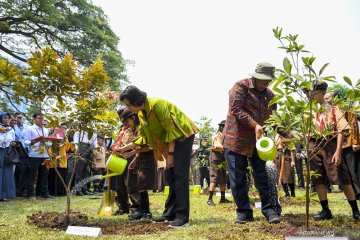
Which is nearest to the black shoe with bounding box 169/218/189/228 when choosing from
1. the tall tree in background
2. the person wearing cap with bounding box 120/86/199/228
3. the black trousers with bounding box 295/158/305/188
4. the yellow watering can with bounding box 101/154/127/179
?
the person wearing cap with bounding box 120/86/199/228

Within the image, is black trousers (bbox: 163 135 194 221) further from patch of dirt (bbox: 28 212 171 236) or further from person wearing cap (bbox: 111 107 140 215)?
person wearing cap (bbox: 111 107 140 215)

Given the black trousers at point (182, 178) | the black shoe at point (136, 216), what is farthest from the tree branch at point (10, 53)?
the black trousers at point (182, 178)

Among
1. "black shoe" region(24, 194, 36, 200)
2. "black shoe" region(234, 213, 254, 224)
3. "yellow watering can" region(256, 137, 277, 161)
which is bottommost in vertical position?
"black shoe" region(24, 194, 36, 200)

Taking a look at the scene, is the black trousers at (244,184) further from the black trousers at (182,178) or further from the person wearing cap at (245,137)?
the black trousers at (182,178)

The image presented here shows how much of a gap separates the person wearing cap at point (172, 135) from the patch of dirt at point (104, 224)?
1.00 ft

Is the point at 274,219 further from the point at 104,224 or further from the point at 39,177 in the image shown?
the point at 39,177

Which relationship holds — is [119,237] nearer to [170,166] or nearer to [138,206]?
[170,166]

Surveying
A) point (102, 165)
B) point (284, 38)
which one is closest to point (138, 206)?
point (284, 38)

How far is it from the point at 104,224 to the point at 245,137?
2.13 m

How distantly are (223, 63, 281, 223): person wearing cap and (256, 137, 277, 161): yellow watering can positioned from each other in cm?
97

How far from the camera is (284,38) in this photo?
10.6ft

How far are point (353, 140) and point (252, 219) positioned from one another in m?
1.72

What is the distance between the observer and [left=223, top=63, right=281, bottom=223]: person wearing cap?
15.8 feet

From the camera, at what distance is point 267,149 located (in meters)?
3.70
